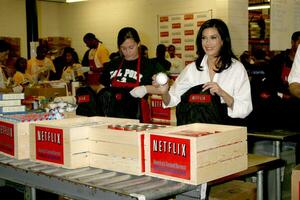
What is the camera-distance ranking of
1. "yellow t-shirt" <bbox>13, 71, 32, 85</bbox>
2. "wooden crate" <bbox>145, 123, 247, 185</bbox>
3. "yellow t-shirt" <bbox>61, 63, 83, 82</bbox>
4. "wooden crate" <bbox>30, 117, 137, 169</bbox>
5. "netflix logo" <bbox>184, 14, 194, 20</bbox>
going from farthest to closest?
1. "netflix logo" <bbox>184, 14, 194, 20</bbox>
2. "yellow t-shirt" <bbox>13, 71, 32, 85</bbox>
3. "yellow t-shirt" <bbox>61, 63, 83, 82</bbox>
4. "wooden crate" <bbox>30, 117, 137, 169</bbox>
5. "wooden crate" <bbox>145, 123, 247, 185</bbox>

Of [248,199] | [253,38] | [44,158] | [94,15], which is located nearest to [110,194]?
[44,158]

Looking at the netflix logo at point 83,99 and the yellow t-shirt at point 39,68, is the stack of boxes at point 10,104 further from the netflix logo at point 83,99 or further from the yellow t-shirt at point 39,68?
the yellow t-shirt at point 39,68

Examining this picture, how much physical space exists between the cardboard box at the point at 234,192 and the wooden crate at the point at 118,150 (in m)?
0.87

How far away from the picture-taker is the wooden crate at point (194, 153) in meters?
1.65

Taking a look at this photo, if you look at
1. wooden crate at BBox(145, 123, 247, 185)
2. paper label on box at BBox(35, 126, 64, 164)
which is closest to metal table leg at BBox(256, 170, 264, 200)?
wooden crate at BBox(145, 123, 247, 185)

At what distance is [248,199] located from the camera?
2594mm

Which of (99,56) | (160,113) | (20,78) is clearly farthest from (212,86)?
(99,56)

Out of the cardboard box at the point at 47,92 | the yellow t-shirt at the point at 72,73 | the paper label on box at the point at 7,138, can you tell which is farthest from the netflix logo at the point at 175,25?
the paper label on box at the point at 7,138

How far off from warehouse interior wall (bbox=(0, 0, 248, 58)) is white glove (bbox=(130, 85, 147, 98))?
579 centimetres

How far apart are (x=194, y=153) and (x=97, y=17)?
9822 mm

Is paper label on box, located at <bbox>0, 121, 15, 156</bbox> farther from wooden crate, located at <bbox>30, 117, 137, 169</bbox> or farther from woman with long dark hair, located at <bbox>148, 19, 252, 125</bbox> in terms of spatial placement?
woman with long dark hair, located at <bbox>148, 19, 252, 125</bbox>

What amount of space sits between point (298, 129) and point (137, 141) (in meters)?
2.09

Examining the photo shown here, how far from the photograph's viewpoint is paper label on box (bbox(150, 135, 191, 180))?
1658 millimetres

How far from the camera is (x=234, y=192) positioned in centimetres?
260
